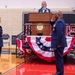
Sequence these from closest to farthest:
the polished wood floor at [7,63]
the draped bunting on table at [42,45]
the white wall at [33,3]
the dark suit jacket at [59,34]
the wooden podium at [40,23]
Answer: the dark suit jacket at [59,34], the polished wood floor at [7,63], the draped bunting on table at [42,45], the wooden podium at [40,23], the white wall at [33,3]

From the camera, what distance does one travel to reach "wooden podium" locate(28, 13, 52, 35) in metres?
7.64

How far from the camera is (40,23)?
7785mm

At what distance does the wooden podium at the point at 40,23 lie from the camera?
764cm

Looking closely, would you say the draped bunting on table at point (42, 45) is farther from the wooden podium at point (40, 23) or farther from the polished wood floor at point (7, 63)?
the polished wood floor at point (7, 63)

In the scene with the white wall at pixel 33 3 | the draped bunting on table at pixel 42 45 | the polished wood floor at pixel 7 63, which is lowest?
the polished wood floor at pixel 7 63

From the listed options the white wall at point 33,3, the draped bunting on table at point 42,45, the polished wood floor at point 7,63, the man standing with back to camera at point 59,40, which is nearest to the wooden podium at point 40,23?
the draped bunting on table at point 42,45

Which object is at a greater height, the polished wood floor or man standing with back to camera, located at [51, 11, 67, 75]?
man standing with back to camera, located at [51, 11, 67, 75]

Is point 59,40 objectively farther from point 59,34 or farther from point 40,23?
point 40,23

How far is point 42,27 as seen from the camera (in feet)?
25.5

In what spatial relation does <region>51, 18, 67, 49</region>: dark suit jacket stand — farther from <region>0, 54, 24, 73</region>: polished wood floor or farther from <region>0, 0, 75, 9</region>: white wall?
<region>0, 0, 75, 9</region>: white wall

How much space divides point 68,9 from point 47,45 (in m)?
5.90

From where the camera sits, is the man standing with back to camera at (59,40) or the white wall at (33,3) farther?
the white wall at (33,3)

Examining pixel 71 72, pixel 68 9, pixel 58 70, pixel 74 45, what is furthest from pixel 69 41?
pixel 68 9

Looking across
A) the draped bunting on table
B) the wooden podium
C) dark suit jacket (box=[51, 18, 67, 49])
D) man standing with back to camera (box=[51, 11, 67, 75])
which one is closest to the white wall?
the wooden podium
